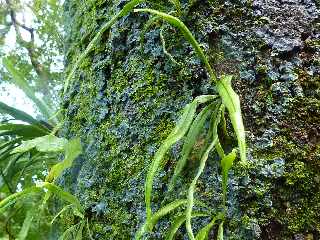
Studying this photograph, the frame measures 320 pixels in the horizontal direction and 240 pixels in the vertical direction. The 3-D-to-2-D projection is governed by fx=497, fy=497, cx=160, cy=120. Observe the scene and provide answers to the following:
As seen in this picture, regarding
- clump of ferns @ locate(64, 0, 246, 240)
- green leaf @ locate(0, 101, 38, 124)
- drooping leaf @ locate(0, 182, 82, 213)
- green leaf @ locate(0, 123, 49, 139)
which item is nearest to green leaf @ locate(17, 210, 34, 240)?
drooping leaf @ locate(0, 182, 82, 213)

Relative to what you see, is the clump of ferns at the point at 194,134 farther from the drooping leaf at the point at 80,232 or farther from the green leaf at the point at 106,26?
the drooping leaf at the point at 80,232

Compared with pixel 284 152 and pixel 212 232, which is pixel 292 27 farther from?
pixel 212 232

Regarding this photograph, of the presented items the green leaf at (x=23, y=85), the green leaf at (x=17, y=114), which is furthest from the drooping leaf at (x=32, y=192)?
the green leaf at (x=17, y=114)

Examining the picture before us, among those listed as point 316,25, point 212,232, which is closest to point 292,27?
point 316,25

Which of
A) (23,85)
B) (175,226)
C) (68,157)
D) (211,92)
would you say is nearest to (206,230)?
(175,226)

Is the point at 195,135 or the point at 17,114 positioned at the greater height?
the point at 17,114

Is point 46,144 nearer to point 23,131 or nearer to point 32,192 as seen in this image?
point 32,192

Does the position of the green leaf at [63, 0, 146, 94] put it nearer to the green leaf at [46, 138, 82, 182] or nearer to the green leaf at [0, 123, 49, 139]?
the green leaf at [46, 138, 82, 182]
